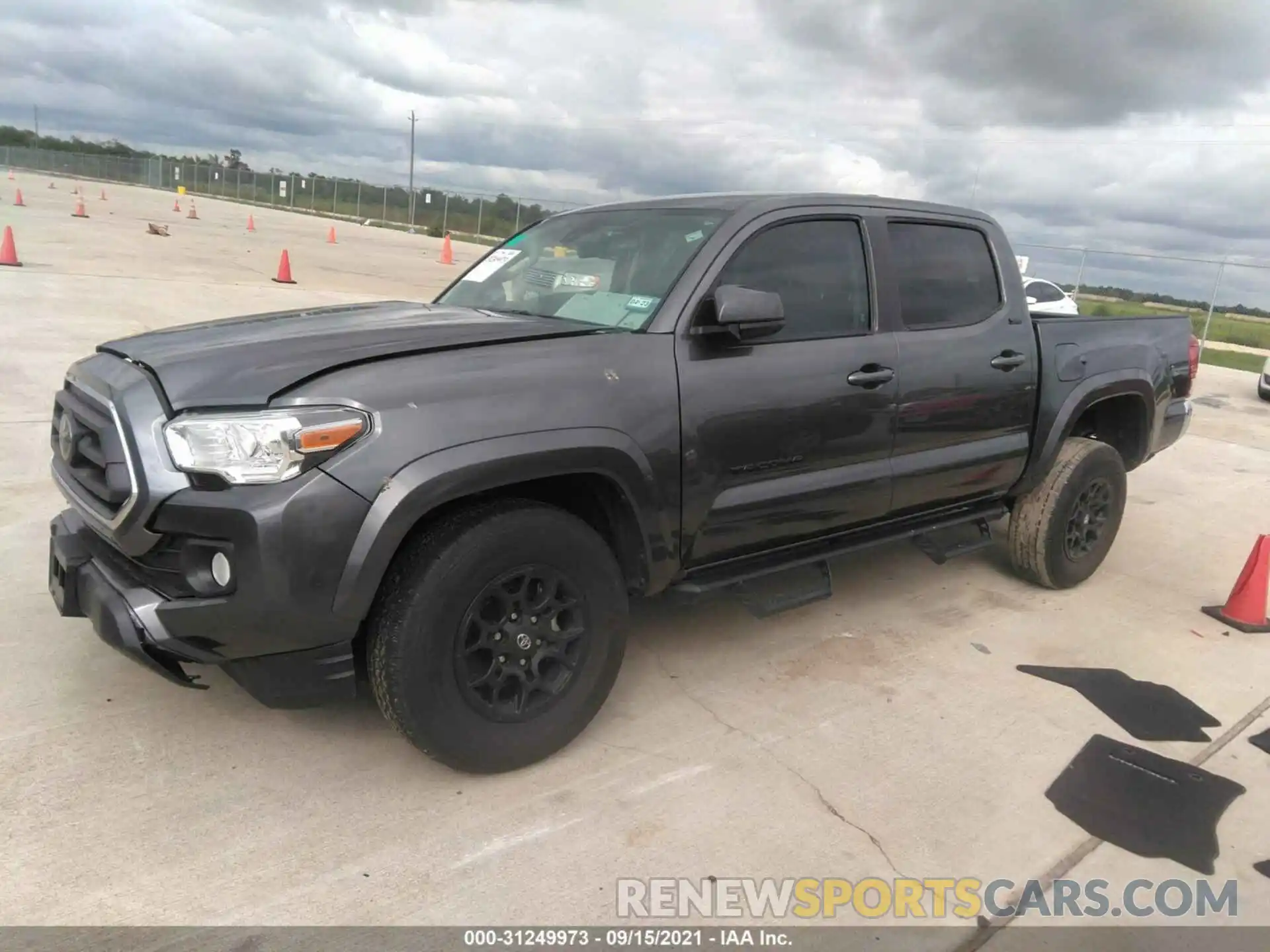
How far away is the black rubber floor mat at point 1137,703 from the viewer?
3.61 meters

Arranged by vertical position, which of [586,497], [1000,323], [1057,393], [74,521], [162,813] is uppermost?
[1000,323]

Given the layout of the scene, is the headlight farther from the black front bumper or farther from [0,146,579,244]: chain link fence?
[0,146,579,244]: chain link fence

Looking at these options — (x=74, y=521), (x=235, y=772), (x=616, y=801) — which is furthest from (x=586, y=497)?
(x=74, y=521)

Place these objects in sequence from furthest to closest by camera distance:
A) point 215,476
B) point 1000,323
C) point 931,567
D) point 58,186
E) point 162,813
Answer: point 58,186 → point 931,567 → point 1000,323 → point 162,813 → point 215,476

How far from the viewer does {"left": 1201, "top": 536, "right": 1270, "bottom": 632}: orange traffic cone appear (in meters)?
4.67

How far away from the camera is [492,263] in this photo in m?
4.16

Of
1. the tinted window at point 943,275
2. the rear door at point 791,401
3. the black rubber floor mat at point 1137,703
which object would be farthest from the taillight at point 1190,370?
the rear door at point 791,401

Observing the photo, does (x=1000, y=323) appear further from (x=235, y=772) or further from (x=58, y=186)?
(x=58, y=186)

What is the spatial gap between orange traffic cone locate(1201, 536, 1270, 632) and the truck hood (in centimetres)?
371

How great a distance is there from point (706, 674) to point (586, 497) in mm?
1094

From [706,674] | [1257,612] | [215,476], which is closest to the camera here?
[215,476]

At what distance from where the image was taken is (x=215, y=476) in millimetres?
2406

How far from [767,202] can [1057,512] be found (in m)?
2.37

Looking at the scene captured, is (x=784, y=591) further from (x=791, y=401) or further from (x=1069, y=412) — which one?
(x=1069, y=412)
